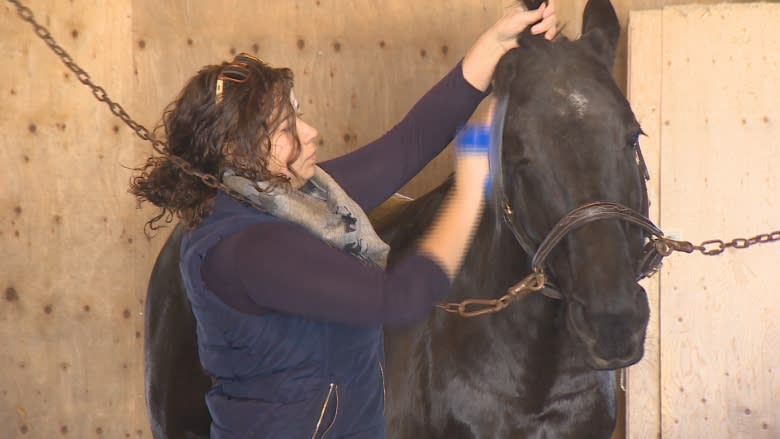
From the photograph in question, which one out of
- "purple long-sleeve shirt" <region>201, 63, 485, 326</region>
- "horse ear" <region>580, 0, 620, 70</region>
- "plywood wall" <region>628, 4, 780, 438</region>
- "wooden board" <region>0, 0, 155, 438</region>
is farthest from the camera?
"wooden board" <region>0, 0, 155, 438</region>

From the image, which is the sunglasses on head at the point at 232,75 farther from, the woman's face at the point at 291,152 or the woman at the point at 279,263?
the woman's face at the point at 291,152

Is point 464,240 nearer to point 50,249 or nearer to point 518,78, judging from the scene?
point 518,78

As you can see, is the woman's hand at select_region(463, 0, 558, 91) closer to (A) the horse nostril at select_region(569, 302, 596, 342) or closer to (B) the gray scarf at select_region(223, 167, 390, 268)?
(B) the gray scarf at select_region(223, 167, 390, 268)

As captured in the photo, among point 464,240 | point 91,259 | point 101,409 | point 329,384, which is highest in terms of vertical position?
point 464,240

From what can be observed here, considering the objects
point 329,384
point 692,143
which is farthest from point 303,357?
point 692,143

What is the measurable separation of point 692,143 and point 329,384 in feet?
7.25

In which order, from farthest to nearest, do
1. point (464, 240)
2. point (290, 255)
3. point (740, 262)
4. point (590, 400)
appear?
1. point (740, 262)
2. point (590, 400)
3. point (464, 240)
4. point (290, 255)

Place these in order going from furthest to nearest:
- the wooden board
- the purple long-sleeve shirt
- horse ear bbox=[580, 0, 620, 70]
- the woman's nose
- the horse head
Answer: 1. the wooden board
2. horse ear bbox=[580, 0, 620, 70]
3. the woman's nose
4. the horse head
5. the purple long-sleeve shirt

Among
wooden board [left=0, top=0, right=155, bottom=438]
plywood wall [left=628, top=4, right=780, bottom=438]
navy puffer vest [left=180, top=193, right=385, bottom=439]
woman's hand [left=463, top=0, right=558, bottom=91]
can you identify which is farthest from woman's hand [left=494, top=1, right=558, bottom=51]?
wooden board [left=0, top=0, right=155, bottom=438]

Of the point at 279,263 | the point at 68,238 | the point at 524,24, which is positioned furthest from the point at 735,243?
the point at 68,238

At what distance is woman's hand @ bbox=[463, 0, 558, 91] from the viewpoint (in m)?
1.90

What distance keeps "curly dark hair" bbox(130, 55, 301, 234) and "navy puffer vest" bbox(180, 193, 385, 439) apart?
0.06 metres

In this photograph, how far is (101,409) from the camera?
370 centimetres

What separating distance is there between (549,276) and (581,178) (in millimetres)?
236
